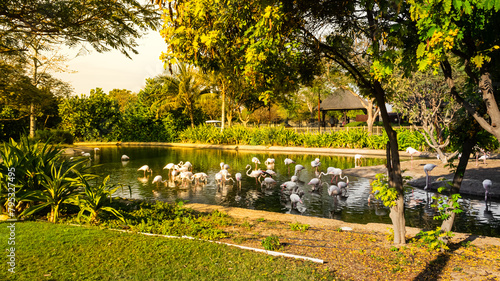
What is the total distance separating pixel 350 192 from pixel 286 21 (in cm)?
744

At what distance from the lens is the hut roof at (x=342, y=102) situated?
145ft

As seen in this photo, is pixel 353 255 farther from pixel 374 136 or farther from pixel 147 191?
pixel 374 136

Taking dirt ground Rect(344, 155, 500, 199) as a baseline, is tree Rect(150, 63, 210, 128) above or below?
above

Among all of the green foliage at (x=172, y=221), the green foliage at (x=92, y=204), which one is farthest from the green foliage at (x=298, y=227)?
the green foliage at (x=92, y=204)

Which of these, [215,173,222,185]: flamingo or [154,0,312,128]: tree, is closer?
[154,0,312,128]: tree

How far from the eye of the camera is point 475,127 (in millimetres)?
4906

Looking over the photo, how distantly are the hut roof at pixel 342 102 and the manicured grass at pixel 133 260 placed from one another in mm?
41220

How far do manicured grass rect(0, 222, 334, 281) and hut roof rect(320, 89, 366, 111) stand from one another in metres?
41.2

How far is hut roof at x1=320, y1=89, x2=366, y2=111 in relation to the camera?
4409cm

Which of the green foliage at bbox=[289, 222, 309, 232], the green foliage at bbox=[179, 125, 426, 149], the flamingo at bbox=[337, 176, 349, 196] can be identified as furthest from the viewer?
the green foliage at bbox=[179, 125, 426, 149]

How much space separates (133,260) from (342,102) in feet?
142

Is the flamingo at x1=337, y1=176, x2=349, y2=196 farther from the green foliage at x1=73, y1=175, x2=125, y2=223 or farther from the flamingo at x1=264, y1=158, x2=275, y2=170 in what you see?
the green foliage at x1=73, y1=175, x2=125, y2=223

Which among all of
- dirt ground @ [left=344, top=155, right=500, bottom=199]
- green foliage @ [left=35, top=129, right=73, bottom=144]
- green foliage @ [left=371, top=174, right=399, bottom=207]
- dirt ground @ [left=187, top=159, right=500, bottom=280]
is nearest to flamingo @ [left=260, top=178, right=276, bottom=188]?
dirt ground @ [left=344, top=155, right=500, bottom=199]

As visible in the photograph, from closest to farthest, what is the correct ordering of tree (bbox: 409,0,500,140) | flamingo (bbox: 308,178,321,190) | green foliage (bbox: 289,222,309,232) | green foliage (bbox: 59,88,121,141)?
tree (bbox: 409,0,500,140)
green foliage (bbox: 289,222,309,232)
flamingo (bbox: 308,178,321,190)
green foliage (bbox: 59,88,121,141)
